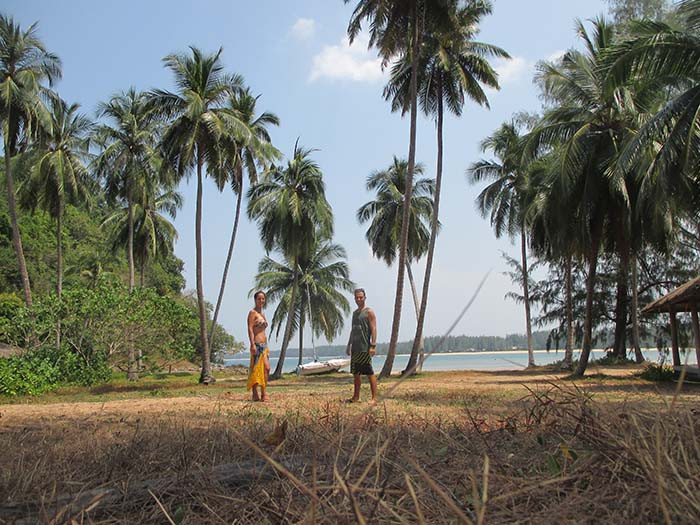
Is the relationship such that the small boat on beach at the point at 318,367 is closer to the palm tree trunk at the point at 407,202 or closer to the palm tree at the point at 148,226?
the palm tree at the point at 148,226

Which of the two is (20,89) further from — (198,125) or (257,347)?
(257,347)

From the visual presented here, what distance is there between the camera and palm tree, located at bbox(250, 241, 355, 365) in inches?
1583

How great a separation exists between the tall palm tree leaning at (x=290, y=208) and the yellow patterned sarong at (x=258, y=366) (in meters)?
17.8

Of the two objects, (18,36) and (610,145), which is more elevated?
(18,36)

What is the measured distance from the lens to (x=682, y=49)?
11.3m

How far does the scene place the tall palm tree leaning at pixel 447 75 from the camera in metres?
21.0

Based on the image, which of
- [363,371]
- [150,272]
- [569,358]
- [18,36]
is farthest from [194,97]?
[150,272]

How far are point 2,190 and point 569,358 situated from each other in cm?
3402

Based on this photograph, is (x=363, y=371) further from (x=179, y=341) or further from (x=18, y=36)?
(x=18, y=36)

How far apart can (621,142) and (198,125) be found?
13.6 metres

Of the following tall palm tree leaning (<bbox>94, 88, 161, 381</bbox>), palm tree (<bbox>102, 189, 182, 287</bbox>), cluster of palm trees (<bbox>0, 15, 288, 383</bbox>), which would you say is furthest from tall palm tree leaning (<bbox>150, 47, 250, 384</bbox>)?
palm tree (<bbox>102, 189, 182, 287</bbox>)

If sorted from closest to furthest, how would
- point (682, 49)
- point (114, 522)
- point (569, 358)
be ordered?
point (114, 522)
point (682, 49)
point (569, 358)

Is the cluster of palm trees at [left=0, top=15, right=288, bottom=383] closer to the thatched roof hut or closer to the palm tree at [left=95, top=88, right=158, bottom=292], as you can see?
the palm tree at [left=95, top=88, right=158, bottom=292]

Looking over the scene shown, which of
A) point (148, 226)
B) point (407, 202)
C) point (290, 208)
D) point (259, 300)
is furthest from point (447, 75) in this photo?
point (148, 226)
